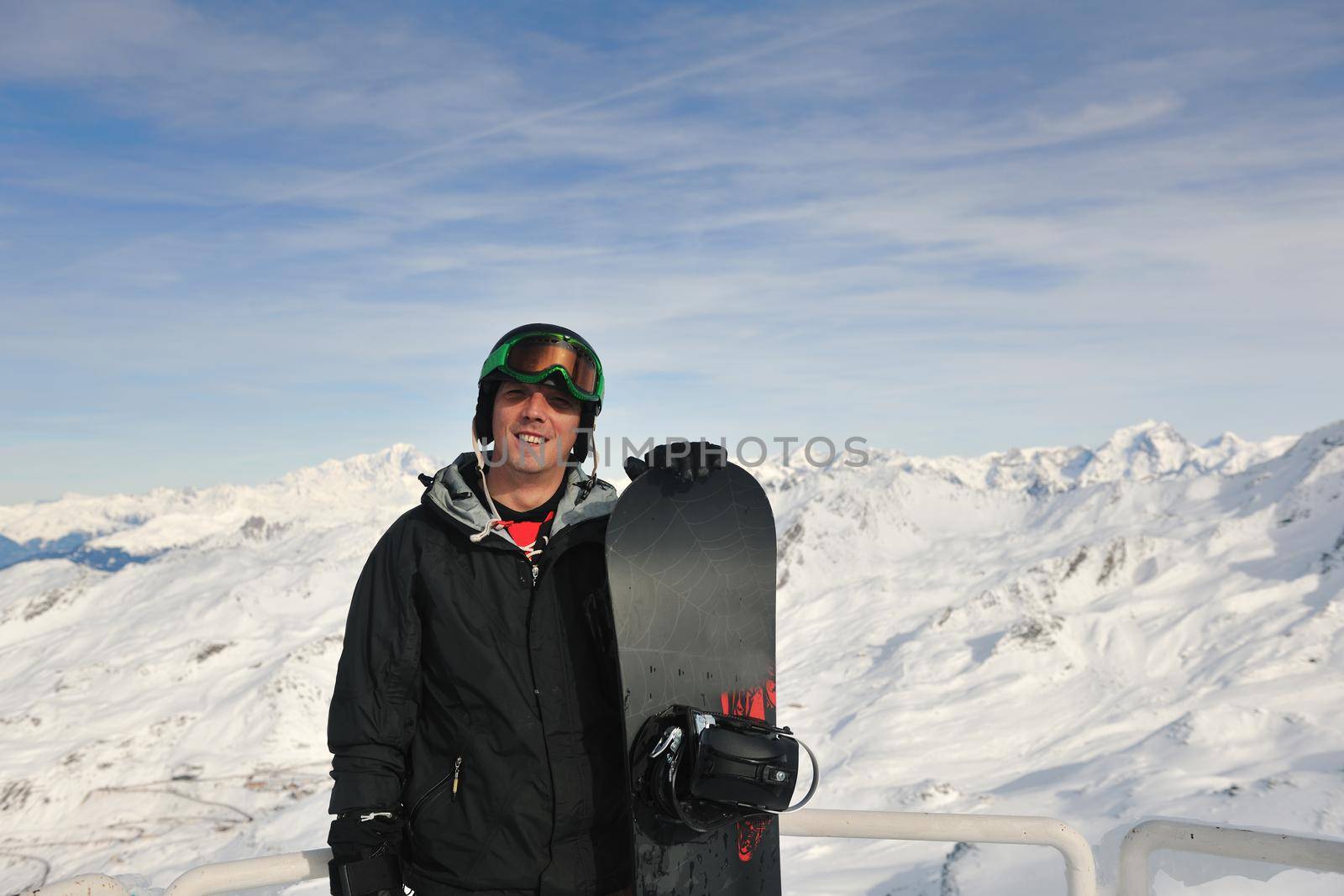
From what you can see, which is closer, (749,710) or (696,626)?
(696,626)

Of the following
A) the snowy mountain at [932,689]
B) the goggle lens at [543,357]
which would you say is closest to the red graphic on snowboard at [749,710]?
the goggle lens at [543,357]

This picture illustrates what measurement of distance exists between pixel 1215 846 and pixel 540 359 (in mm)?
2869

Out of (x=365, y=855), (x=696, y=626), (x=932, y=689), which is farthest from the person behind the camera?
(x=932, y=689)

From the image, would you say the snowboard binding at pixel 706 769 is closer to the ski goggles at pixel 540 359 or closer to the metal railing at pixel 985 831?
the metal railing at pixel 985 831

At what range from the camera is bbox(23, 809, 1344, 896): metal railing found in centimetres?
284

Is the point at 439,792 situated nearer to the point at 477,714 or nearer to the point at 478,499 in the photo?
the point at 477,714

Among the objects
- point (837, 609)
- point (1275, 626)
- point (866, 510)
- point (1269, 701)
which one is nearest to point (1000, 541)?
point (866, 510)

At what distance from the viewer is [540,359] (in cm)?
370

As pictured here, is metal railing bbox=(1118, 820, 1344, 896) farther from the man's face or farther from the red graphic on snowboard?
the man's face

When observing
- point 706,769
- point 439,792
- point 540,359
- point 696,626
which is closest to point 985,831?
point 706,769

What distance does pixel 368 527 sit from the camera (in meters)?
185

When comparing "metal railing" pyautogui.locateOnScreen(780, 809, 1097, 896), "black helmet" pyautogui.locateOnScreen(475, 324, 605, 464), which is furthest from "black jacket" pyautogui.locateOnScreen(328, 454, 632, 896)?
"metal railing" pyautogui.locateOnScreen(780, 809, 1097, 896)

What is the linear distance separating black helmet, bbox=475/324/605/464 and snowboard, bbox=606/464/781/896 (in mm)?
382

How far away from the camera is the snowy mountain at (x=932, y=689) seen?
47.0 m
